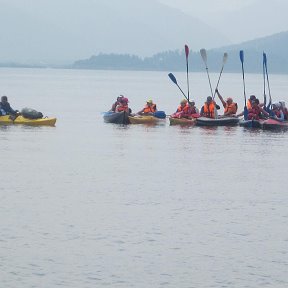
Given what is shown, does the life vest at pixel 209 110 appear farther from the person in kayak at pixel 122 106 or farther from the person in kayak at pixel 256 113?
the person in kayak at pixel 122 106

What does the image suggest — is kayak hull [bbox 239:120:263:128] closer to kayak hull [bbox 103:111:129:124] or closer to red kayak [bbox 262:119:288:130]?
red kayak [bbox 262:119:288:130]

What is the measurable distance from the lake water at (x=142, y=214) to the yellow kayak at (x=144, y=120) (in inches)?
303

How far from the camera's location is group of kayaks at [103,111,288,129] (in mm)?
40750

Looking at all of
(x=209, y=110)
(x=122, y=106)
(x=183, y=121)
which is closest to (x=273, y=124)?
(x=209, y=110)

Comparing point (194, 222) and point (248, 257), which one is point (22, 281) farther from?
point (194, 222)

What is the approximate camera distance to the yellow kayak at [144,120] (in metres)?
42.9

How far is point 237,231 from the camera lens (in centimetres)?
1877

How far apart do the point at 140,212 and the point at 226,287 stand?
5.72 m

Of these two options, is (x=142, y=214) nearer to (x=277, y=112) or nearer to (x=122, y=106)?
(x=277, y=112)

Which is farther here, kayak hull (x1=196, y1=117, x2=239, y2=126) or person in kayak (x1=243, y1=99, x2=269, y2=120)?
person in kayak (x1=243, y1=99, x2=269, y2=120)

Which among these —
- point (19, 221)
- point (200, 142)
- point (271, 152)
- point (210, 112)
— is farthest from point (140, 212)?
point (210, 112)

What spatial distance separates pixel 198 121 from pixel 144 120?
9.63ft

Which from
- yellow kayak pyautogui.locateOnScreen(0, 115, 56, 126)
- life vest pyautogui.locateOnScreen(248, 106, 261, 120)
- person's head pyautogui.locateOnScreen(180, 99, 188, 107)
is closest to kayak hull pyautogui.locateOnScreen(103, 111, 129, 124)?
person's head pyautogui.locateOnScreen(180, 99, 188, 107)

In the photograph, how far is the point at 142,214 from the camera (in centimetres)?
2023
